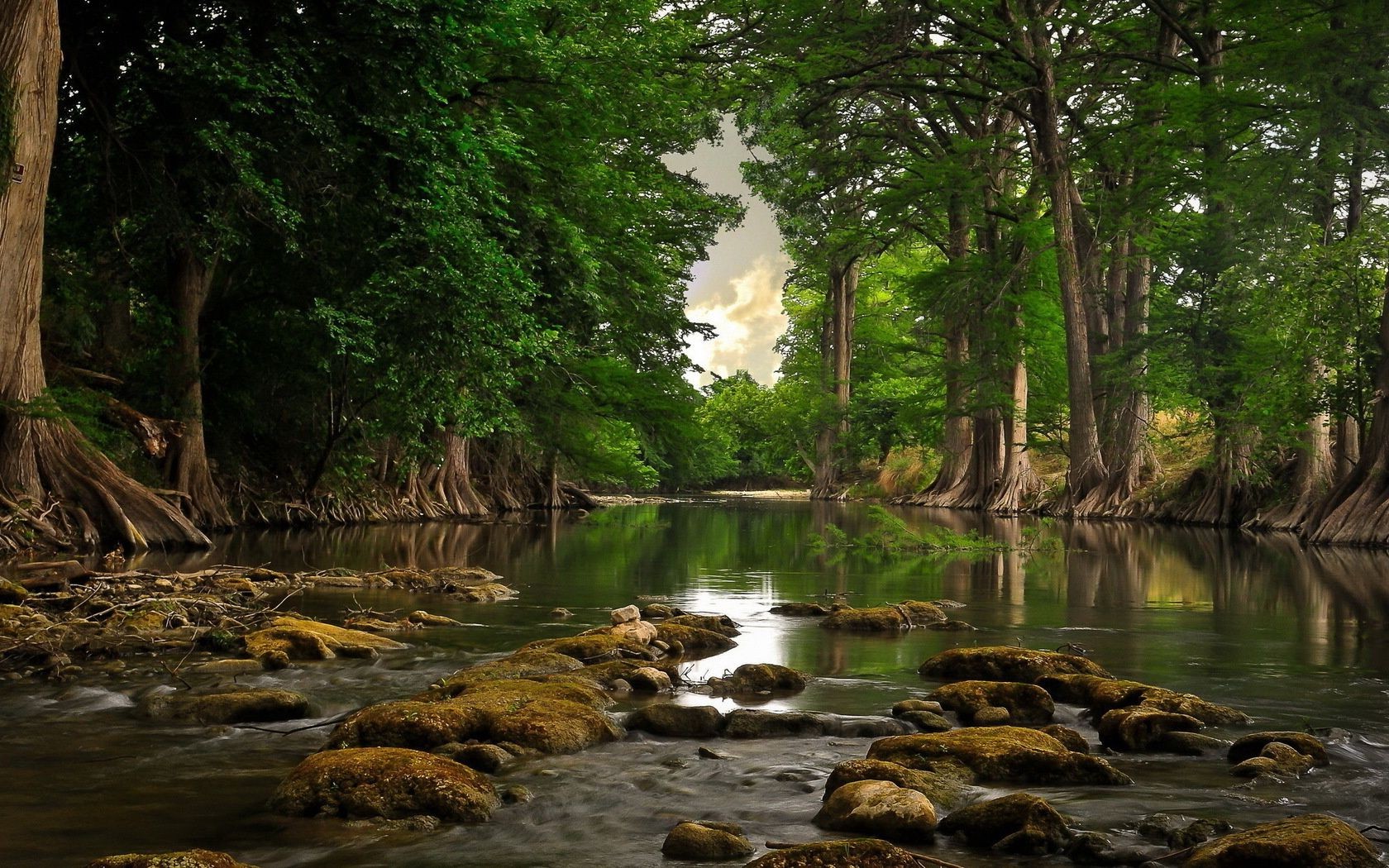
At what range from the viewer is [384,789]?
177 inches

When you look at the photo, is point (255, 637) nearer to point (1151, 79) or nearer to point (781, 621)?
point (781, 621)

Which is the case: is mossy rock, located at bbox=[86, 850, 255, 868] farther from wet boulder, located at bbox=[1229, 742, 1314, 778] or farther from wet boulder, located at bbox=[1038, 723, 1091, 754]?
wet boulder, located at bbox=[1229, 742, 1314, 778]

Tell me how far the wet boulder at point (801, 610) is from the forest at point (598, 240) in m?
6.99

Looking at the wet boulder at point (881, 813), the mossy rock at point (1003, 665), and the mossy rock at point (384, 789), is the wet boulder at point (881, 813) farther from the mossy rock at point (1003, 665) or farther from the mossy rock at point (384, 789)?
the mossy rock at point (1003, 665)

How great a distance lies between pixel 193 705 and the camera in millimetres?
6070

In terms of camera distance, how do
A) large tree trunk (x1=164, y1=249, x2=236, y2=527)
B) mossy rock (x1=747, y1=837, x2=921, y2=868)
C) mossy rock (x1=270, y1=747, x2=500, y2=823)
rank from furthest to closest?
1. large tree trunk (x1=164, y1=249, x2=236, y2=527)
2. mossy rock (x1=270, y1=747, x2=500, y2=823)
3. mossy rock (x1=747, y1=837, x2=921, y2=868)

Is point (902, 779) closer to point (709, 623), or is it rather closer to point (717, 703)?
point (717, 703)

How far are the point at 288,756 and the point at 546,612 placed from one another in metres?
5.34

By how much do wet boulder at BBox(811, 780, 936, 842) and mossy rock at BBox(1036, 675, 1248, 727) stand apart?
2.20 m

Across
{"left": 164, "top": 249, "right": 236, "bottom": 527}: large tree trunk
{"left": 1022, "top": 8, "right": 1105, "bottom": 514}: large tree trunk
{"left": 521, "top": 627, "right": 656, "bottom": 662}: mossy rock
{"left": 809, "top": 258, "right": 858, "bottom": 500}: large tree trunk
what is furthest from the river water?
{"left": 809, "top": 258, "right": 858, "bottom": 500}: large tree trunk

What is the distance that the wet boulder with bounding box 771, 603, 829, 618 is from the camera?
1079cm

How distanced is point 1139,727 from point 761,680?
2335 mm

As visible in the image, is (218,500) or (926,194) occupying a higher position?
(926,194)

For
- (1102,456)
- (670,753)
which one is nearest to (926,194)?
(1102,456)
